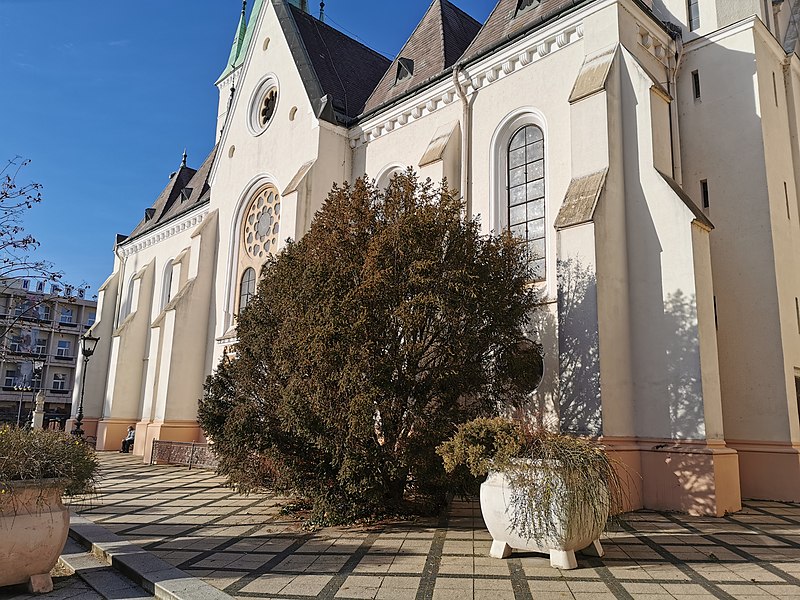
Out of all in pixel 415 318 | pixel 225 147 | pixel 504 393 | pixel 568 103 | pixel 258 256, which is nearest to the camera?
pixel 415 318

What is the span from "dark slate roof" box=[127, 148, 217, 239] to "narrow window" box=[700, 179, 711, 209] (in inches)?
738

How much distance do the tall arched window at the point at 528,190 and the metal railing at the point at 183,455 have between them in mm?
10680

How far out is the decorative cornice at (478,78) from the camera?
14047 millimetres

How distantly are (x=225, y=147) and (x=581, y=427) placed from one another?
17.9 metres

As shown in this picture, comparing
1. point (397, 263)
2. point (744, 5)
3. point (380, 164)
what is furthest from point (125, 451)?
point (744, 5)

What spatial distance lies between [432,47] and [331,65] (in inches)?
175

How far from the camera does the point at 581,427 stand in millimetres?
10883

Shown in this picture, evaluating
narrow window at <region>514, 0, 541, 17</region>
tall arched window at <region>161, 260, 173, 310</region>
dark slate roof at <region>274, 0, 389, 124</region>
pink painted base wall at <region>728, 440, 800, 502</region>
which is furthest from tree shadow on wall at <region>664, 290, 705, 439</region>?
tall arched window at <region>161, 260, 173, 310</region>

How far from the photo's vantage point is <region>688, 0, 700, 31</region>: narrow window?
48.5ft

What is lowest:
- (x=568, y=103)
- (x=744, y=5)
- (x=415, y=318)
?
(x=415, y=318)

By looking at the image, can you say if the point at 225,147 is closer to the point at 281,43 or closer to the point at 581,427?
the point at 281,43

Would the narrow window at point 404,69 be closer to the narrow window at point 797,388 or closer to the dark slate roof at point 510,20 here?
the dark slate roof at point 510,20

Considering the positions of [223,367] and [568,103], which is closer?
[223,367]

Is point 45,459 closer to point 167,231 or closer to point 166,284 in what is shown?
point 166,284
